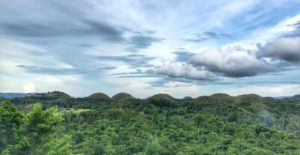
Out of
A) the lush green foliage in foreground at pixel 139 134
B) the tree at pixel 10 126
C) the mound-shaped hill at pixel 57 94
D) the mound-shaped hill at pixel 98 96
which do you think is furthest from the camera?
the mound-shaped hill at pixel 57 94

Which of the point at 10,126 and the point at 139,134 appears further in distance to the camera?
the point at 139,134

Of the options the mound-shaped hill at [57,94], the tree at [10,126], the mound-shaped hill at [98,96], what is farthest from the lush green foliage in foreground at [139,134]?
the mound-shaped hill at [57,94]

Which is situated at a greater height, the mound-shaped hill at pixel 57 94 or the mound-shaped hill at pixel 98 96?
the mound-shaped hill at pixel 57 94

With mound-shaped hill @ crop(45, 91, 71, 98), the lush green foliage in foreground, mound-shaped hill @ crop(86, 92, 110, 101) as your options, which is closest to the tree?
the lush green foliage in foreground

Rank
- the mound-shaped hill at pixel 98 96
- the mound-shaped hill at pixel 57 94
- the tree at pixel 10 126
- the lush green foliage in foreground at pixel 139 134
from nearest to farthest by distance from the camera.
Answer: the tree at pixel 10 126, the lush green foliage in foreground at pixel 139 134, the mound-shaped hill at pixel 98 96, the mound-shaped hill at pixel 57 94

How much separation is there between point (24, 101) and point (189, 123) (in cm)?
5427

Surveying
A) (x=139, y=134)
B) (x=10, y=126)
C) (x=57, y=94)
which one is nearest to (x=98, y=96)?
(x=57, y=94)

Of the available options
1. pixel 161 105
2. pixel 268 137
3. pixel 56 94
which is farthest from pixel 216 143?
pixel 56 94

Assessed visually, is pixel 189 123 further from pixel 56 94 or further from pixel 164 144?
pixel 56 94

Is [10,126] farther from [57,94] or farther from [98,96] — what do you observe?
[57,94]

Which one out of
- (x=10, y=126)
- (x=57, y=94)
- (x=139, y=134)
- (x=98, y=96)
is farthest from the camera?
(x=57, y=94)

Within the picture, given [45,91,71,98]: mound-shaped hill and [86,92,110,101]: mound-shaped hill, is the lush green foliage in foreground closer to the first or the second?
[86,92,110,101]: mound-shaped hill

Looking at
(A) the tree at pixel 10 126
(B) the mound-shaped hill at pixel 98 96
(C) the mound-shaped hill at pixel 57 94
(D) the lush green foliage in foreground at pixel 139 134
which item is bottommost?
(D) the lush green foliage in foreground at pixel 139 134

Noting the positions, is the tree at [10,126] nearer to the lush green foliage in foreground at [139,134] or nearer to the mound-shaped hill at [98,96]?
the lush green foliage in foreground at [139,134]
